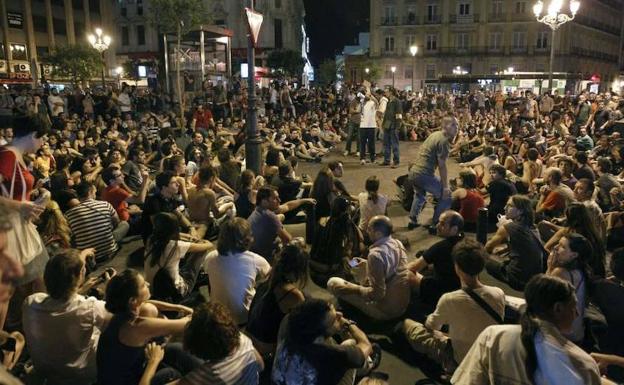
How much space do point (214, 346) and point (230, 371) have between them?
18cm

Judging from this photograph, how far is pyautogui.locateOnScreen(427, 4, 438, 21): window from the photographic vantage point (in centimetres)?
5828

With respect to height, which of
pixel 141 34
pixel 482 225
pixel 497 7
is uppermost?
pixel 497 7

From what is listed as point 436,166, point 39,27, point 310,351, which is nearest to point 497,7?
point 39,27

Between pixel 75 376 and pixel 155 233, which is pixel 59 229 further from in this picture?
pixel 75 376

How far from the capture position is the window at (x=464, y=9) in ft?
188

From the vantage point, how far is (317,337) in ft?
10.2

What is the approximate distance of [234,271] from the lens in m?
4.56

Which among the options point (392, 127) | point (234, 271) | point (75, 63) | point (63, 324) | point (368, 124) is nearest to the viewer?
point (63, 324)

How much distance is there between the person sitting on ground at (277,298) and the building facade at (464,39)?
2085 inches

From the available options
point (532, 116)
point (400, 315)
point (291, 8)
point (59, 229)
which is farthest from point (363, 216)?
point (291, 8)

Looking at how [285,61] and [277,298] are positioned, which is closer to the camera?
[277,298]

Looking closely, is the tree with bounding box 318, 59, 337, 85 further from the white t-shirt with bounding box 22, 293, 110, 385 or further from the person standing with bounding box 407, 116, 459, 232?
the white t-shirt with bounding box 22, 293, 110, 385

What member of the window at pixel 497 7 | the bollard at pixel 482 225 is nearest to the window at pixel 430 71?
the window at pixel 497 7

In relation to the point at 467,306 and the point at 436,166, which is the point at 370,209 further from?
the point at 467,306
